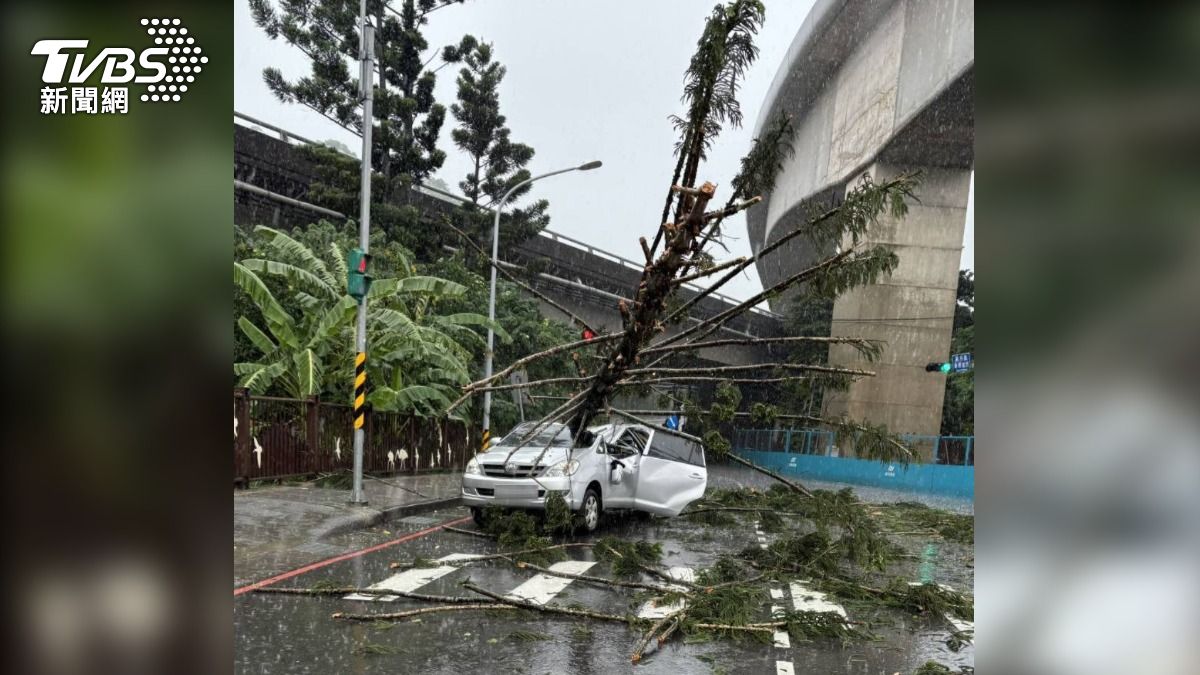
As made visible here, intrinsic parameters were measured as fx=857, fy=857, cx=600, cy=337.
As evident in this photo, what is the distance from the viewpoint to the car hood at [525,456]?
11281mm

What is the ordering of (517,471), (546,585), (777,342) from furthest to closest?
(517,471) → (777,342) → (546,585)

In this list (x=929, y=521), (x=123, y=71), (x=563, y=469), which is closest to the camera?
(x=123, y=71)

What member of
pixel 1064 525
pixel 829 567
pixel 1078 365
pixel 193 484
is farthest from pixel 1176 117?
pixel 829 567

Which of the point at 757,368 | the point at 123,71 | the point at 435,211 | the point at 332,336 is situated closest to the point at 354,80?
the point at 435,211

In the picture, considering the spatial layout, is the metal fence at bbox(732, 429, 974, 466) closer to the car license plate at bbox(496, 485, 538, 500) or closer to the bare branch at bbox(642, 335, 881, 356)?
the car license plate at bbox(496, 485, 538, 500)

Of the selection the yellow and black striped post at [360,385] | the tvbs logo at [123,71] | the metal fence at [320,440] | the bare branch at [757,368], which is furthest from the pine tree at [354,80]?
the tvbs logo at [123,71]

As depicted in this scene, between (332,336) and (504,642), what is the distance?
12367 mm

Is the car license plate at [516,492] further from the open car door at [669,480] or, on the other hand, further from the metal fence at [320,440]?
the metal fence at [320,440]

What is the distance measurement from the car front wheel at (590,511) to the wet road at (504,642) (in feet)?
8.88

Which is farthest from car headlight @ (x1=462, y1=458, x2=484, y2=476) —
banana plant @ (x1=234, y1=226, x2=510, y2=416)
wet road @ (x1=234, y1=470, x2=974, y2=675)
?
banana plant @ (x1=234, y1=226, x2=510, y2=416)

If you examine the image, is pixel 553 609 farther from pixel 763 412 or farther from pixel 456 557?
pixel 763 412

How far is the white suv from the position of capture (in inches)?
431

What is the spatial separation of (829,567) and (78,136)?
794 centimetres

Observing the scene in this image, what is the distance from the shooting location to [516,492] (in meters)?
11.0
